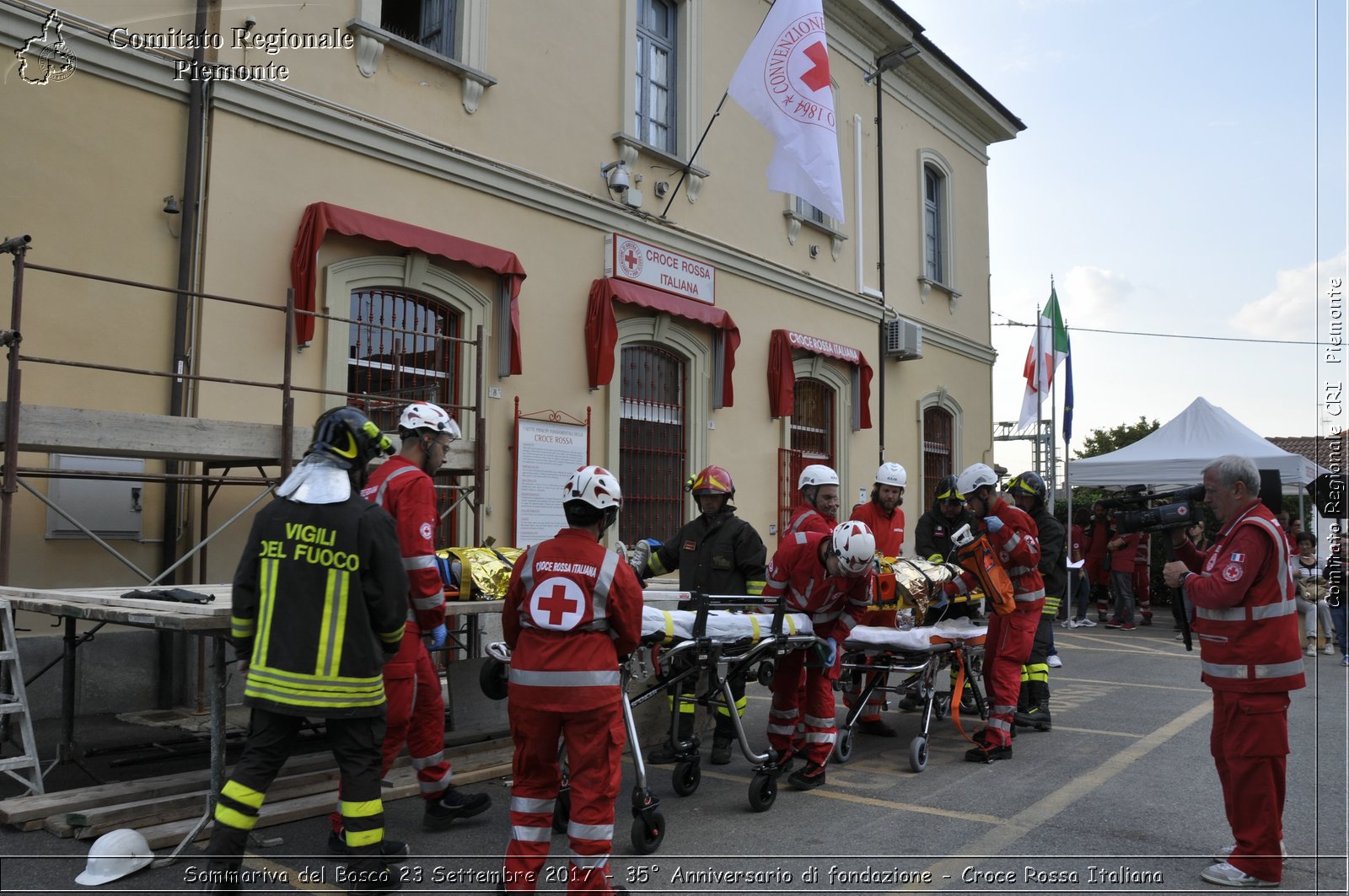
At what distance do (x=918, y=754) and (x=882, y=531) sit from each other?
2498 mm

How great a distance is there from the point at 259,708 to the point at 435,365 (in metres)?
6.23

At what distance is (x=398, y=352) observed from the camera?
31.5ft

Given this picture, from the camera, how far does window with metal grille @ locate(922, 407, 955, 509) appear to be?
18516 mm

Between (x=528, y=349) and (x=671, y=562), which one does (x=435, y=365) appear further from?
(x=671, y=562)

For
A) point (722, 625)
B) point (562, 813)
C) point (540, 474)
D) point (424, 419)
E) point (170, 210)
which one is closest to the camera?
point (562, 813)

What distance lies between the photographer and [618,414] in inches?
464

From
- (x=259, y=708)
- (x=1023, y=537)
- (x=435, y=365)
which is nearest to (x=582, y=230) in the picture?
(x=435, y=365)

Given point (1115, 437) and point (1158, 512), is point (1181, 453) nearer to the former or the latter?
point (1158, 512)

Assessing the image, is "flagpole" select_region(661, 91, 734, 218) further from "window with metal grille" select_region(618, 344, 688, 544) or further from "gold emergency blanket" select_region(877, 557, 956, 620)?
"gold emergency blanket" select_region(877, 557, 956, 620)

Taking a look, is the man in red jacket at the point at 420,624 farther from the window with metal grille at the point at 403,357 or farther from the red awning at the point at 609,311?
the red awning at the point at 609,311

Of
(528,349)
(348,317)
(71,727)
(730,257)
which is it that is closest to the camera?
(71,727)

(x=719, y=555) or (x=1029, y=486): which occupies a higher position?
(x=1029, y=486)

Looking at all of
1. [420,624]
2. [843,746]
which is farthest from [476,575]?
[843,746]

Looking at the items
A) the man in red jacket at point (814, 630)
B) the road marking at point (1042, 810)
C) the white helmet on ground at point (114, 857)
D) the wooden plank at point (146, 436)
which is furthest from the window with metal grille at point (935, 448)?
the white helmet on ground at point (114, 857)
